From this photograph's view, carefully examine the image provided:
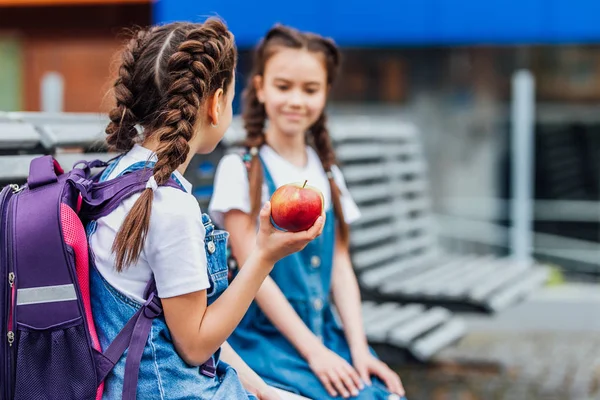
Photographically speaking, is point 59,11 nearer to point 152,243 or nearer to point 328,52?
point 328,52

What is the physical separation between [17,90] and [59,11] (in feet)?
3.36

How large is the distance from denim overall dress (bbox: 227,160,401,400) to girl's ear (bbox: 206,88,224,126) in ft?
2.57

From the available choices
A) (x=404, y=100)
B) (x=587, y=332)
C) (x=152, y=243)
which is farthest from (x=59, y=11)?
(x=152, y=243)

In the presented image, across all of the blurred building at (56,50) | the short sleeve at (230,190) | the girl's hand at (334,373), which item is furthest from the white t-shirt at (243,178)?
the blurred building at (56,50)

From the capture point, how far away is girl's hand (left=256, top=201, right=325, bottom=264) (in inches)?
84.9

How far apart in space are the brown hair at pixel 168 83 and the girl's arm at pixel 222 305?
179 mm

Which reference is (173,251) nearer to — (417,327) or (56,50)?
(417,327)

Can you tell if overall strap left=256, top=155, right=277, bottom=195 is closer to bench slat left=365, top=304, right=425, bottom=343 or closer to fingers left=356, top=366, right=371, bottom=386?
fingers left=356, top=366, right=371, bottom=386

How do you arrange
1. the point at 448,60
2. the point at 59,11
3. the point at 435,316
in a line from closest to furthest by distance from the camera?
1. the point at 435,316
2. the point at 448,60
3. the point at 59,11

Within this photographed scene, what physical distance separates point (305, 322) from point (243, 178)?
Answer: 0.54 meters

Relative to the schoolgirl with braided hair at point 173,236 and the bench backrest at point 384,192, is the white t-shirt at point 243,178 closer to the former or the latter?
the schoolgirl with braided hair at point 173,236

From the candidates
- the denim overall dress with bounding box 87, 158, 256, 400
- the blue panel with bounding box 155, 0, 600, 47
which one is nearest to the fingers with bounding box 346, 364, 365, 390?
the denim overall dress with bounding box 87, 158, 256, 400

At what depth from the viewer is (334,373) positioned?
9.25ft

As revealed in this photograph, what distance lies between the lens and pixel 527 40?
7.50 m
